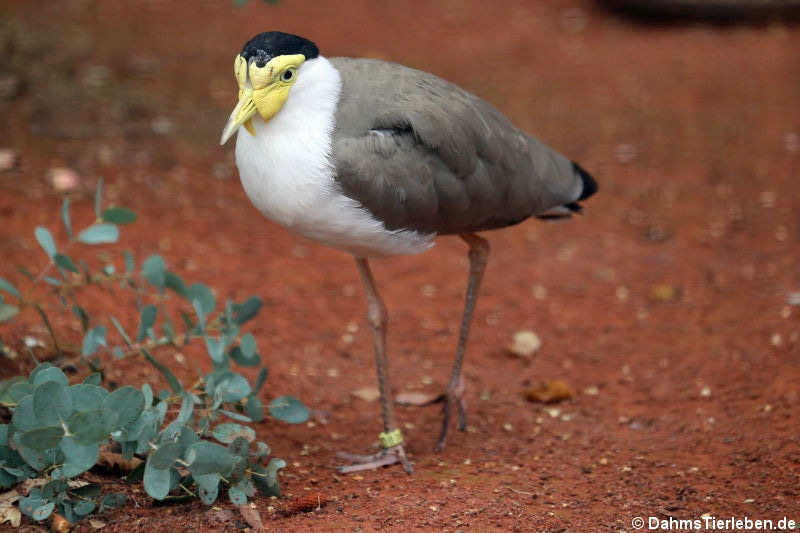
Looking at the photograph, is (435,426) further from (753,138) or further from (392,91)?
(753,138)

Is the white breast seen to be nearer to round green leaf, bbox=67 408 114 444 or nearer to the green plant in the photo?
the green plant

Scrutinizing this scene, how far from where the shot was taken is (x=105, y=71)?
6871 millimetres

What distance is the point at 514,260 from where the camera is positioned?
5660 millimetres

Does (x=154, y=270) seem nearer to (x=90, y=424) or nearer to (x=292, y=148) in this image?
(x=292, y=148)

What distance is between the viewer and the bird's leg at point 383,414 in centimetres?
362

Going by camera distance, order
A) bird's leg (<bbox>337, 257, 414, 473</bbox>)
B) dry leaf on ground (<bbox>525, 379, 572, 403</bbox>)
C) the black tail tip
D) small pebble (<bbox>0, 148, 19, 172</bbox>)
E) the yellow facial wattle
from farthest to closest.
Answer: small pebble (<bbox>0, 148, 19, 172</bbox>)
dry leaf on ground (<bbox>525, 379, 572, 403</bbox>)
the black tail tip
bird's leg (<bbox>337, 257, 414, 473</bbox>)
the yellow facial wattle

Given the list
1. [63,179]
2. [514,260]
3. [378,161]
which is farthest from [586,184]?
[63,179]

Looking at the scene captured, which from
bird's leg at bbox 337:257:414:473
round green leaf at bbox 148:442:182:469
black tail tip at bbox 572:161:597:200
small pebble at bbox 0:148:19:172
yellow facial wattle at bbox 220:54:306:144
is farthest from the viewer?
small pebble at bbox 0:148:19:172

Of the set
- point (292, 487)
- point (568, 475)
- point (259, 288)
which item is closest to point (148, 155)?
point (259, 288)

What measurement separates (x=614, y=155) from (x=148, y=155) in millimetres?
3354

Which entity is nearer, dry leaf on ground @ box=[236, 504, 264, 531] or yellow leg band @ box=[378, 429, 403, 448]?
dry leaf on ground @ box=[236, 504, 264, 531]

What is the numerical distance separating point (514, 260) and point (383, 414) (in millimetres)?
2220

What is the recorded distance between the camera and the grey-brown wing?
320 centimetres

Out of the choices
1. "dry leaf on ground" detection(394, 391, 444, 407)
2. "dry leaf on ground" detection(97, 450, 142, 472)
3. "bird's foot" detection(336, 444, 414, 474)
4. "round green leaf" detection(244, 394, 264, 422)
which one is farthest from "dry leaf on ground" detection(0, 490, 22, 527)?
"dry leaf on ground" detection(394, 391, 444, 407)
